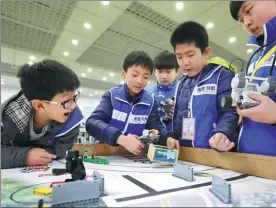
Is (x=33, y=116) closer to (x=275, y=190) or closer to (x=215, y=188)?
(x=215, y=188)

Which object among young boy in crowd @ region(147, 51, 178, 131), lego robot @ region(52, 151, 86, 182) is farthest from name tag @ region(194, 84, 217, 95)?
lego robot @ region(52, 151, 86, 182)

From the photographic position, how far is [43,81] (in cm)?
90

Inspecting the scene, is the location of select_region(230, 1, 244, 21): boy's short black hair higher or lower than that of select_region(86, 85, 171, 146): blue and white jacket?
higher

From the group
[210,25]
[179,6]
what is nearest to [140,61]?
[179,6]

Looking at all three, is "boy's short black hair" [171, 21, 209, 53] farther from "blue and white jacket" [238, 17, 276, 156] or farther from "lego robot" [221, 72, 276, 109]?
"lego robot" [221, 72, 276, 109]

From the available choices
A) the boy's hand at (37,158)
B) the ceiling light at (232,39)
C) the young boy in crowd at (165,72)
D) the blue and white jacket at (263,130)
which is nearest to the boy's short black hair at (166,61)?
the young boy in crowd at (165,72)

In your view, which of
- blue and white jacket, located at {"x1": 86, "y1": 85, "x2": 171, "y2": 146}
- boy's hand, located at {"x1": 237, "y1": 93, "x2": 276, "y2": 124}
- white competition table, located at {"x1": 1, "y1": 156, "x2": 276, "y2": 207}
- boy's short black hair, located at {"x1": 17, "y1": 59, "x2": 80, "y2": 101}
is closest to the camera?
white competition table, located at {"x1": 1, "y1": 156, "x2": 276, "y2": 207}

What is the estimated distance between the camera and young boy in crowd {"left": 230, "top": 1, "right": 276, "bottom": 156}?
72 cm

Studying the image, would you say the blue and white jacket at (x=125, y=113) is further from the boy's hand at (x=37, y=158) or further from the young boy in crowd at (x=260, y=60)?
the young boy in crowd at (x=260, y=60)

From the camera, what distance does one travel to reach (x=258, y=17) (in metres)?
0.79

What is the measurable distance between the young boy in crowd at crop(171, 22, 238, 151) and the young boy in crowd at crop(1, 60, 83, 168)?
54cm

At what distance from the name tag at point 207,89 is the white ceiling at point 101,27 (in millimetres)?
1957

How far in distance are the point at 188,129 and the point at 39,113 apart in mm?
699

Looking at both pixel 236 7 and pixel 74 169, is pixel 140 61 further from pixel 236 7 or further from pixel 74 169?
pixel 74 169
